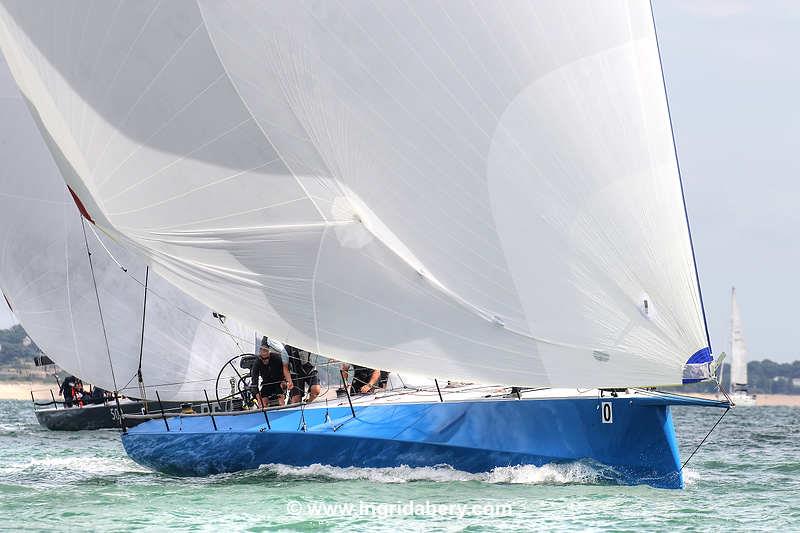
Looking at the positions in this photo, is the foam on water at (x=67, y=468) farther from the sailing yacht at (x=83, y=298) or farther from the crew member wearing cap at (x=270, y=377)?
the sailing yacht at (x=83, y=298)

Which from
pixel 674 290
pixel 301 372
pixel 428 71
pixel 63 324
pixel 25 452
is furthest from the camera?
pixel 63 324

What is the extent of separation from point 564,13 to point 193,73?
356 centimetres

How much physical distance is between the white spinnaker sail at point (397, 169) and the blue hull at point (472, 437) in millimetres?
1350

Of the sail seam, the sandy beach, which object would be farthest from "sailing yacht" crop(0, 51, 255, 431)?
the sandy beach

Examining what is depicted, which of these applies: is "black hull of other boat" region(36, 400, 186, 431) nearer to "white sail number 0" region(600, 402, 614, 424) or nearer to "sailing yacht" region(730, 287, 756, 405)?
"white sail number 0" region(600, 402, 614, 424)

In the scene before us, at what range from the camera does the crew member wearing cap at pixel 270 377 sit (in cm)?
1466

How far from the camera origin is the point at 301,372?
15.3 metres

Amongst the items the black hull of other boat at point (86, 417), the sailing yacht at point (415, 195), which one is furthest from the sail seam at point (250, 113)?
the black hull of other boat at point (86, 417)

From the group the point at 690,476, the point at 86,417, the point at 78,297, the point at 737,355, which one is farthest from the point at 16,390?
the point at 690,476

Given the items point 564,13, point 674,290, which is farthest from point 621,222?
point 564,13

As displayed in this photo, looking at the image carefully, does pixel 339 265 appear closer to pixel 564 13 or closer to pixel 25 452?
pixel 564 13

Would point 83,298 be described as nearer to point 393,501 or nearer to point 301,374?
point 301,374

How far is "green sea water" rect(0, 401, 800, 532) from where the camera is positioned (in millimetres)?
10109

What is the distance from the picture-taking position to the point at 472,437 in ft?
40.6
